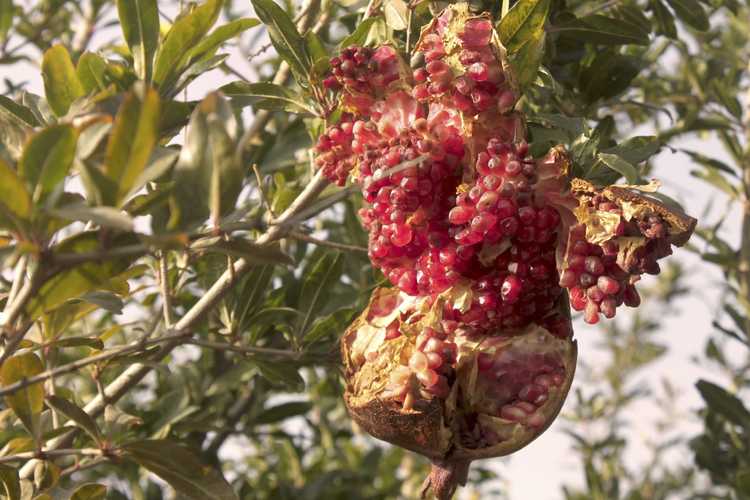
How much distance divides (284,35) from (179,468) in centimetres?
64

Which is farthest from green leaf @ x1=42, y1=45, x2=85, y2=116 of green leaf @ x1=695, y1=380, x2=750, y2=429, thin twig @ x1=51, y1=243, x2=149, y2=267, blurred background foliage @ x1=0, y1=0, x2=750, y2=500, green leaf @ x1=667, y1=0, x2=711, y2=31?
green leaf @ x1=695, y1=380, x2=750, y2=429

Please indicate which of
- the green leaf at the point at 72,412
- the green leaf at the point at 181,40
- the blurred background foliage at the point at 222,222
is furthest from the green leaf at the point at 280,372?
the green leaf at the point at 181,40

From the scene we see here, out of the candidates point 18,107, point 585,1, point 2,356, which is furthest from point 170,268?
point 585,1

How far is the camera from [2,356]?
99cm

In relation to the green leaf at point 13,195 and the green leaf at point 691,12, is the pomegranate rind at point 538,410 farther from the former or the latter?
the green leaf at point 691,12

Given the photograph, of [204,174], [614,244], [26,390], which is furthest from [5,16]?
[614,244]

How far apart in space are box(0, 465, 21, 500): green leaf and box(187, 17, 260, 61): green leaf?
0.59 meters

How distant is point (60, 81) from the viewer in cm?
116

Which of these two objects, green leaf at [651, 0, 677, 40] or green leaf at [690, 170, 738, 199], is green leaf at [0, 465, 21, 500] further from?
green leaf at [690, 170, 738, 199]

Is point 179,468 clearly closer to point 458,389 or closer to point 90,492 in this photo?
point 90,492

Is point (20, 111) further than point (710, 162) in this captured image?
No

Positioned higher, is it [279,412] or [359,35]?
[359,35]

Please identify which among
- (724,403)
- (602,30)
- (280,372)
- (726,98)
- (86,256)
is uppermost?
(86,256)

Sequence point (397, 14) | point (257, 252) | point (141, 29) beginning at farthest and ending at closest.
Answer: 1. point (397, 14)
2. point (141, 29)
3. point (257, 252)
